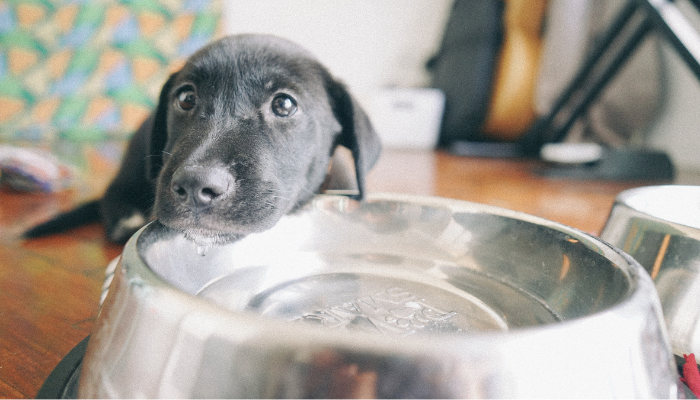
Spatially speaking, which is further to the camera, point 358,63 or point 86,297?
point 358,63

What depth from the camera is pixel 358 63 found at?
4.57m

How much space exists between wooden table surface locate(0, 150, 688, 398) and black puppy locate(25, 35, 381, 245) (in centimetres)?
19

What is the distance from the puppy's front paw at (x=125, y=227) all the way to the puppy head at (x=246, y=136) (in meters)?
0.29

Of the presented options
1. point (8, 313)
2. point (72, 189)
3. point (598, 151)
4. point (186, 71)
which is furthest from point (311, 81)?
point (598, 151)

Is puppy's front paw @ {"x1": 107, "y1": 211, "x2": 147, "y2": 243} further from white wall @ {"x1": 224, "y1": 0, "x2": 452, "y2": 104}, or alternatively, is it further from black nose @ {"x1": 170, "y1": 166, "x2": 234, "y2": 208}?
white wall @ {"x1": 224, "y1": 0, "x2": 452, "y2": 104}

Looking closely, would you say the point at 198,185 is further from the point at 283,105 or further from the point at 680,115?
the point at 680,115

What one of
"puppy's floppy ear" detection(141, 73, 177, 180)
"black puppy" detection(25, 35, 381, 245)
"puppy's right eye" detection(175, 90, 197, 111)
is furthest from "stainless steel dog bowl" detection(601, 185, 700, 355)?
"puppy's floppy ear" detection(141, 73, 177, 180)

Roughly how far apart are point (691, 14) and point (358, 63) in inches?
105

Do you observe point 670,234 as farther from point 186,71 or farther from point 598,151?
point 598,151

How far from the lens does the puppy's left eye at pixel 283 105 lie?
1.08 metres

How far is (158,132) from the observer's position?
128 centimetres

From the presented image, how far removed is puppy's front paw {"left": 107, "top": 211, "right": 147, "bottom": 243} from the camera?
4.80 feet

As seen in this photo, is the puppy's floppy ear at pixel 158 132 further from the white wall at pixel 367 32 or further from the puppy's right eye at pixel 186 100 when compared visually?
the white wall at pixel 367 32

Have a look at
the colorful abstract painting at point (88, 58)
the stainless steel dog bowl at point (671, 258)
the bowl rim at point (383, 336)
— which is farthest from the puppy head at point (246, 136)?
the colorful abstract painting at point (88, 58)
